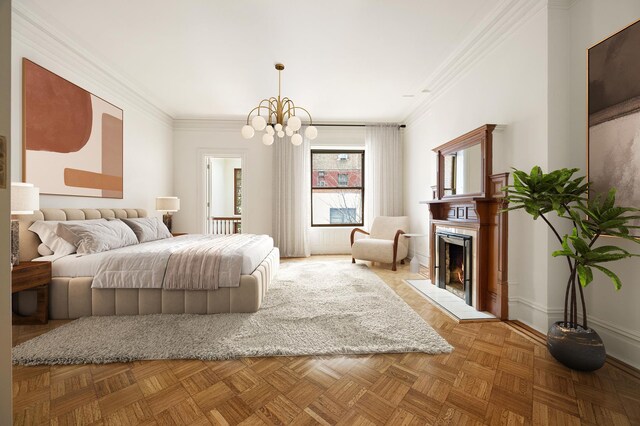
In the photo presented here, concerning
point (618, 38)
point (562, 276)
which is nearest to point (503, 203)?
point (562, 276)

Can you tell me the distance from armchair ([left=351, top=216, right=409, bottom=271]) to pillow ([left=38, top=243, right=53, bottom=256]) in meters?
4.11

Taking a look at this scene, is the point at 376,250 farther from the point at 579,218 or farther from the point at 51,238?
the point at 51,238

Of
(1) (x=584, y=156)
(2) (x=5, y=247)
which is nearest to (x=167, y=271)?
(2) (x=5, y=247)

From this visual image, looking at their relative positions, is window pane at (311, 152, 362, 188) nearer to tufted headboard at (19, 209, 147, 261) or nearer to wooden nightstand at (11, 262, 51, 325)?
tufted headboard at (19, 209, 147, 261)

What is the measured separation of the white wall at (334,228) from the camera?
6.29m

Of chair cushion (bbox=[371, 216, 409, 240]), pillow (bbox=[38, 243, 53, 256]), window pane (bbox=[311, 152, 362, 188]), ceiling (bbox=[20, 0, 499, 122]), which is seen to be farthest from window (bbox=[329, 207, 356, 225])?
pillow (bbox=[38, 243, 53, 256])

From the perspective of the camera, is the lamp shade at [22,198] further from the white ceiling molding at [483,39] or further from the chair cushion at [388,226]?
the chair cushion at [388,226]

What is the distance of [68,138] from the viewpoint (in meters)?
3.43

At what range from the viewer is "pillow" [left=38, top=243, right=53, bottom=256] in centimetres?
287

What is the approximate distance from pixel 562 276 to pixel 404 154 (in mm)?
4211

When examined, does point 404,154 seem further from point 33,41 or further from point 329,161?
point 33,41

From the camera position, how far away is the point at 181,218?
6109mm

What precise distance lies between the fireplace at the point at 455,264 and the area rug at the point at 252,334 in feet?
2.51

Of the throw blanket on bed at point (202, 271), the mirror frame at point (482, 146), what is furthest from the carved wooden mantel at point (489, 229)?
the throw blanket on bed at point (202, 271)
